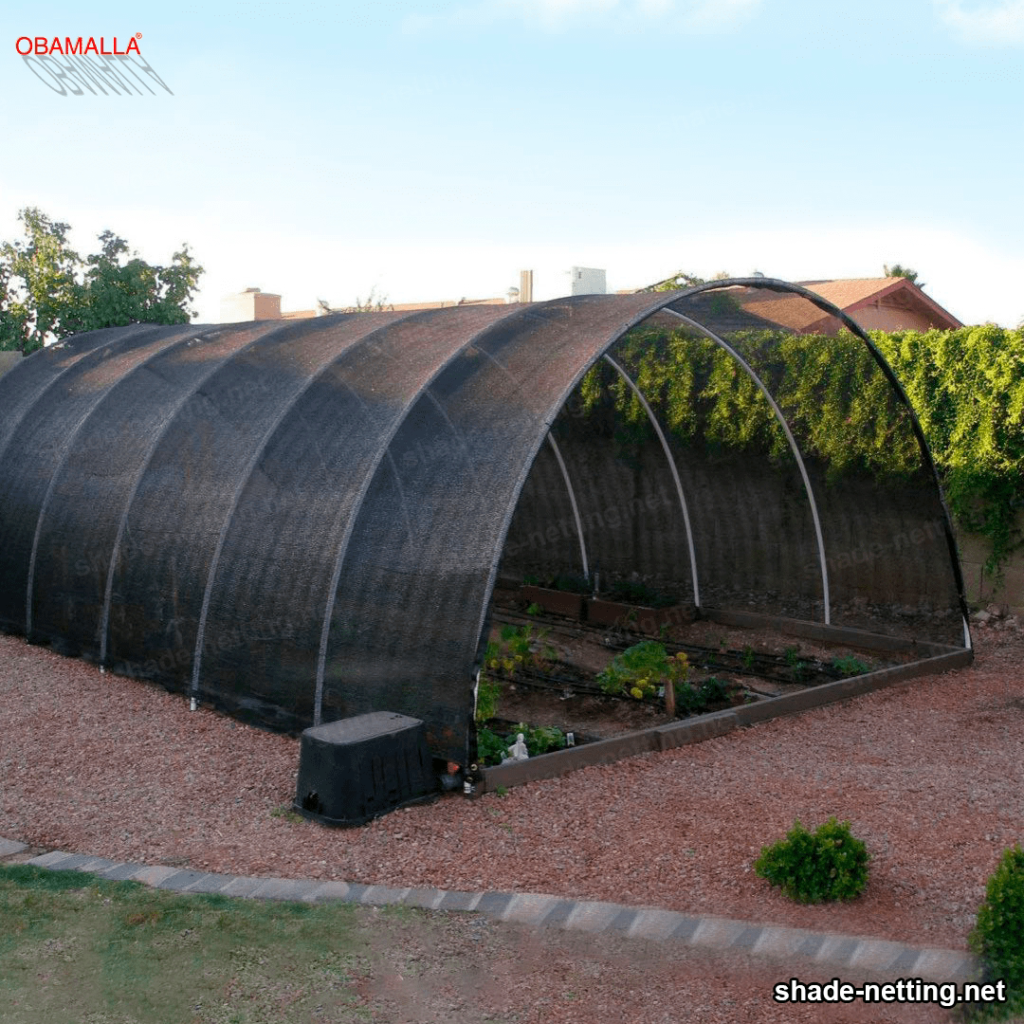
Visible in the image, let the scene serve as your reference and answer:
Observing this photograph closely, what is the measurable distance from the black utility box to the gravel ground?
110 millimetres

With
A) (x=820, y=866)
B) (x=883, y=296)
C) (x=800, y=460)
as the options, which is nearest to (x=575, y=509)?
(x=800, y=460)

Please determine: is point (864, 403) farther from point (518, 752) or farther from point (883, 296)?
point (883, 296)

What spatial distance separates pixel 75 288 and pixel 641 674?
14.1 meters

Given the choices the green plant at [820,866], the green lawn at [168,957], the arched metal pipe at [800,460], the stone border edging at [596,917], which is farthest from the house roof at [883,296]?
the green lawn at [168,957]

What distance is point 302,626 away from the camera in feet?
23.2

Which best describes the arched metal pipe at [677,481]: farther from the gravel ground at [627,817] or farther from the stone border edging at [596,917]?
the stone border edging at [596,917]

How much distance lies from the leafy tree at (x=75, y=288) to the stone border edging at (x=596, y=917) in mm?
14285

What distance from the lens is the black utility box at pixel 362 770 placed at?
18.5 ft

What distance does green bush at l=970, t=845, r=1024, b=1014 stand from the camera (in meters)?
3.95

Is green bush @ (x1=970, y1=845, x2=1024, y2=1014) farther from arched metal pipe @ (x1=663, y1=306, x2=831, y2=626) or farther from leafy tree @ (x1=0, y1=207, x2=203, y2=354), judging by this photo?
leafy tree @ (x1=0, y1=207, x2=203, y2=354)

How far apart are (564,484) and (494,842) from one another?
7352mm

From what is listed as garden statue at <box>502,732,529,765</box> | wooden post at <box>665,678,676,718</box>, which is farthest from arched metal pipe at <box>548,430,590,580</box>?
garden statue at <box>502,732,529,765</box>

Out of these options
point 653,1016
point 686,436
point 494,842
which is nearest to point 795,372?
point 686,436

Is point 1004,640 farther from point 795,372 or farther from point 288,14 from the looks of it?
point 288,14
